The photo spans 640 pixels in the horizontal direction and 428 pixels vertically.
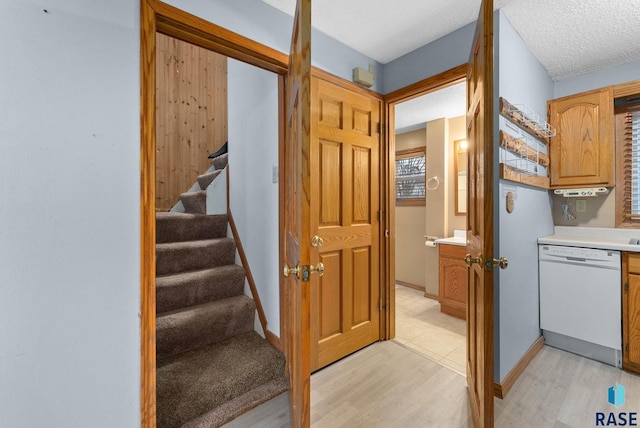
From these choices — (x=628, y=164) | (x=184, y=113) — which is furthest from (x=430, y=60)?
(x=184, y=113)

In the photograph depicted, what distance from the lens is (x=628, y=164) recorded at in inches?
98.1

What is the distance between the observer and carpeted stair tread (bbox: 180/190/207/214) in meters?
2.94

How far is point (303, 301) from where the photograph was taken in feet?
3.53

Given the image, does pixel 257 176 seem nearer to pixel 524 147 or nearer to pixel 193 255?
pixel 193 255

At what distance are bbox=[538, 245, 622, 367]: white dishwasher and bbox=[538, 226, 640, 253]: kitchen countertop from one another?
49mm

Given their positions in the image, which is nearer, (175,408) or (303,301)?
(303,301)

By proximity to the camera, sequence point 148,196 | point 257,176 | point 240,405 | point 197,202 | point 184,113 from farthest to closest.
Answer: point 184,113, point 197,202, point 257,176, point 240,405, point 148,196

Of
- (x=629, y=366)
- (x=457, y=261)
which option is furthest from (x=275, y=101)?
(x=629, y=366)

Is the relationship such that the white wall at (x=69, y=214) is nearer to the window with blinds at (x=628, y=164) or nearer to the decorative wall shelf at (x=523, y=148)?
the decorative wall shelf at (x=523, y=148)

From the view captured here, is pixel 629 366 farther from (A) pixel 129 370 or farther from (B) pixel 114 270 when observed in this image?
(B) pixel 114 270

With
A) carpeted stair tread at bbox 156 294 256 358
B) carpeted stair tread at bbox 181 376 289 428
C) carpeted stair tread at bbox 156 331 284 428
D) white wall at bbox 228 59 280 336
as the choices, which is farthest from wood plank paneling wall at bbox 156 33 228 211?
carpeted stair tread at bbox 181 376 289 428

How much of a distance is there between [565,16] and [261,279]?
2.82 meters

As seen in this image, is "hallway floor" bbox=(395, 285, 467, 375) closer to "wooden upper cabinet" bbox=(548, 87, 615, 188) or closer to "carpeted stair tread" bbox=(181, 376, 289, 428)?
"carpeted stair tread" bbox=(181, 376, 289, 428)

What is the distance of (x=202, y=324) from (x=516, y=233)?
238 cm
